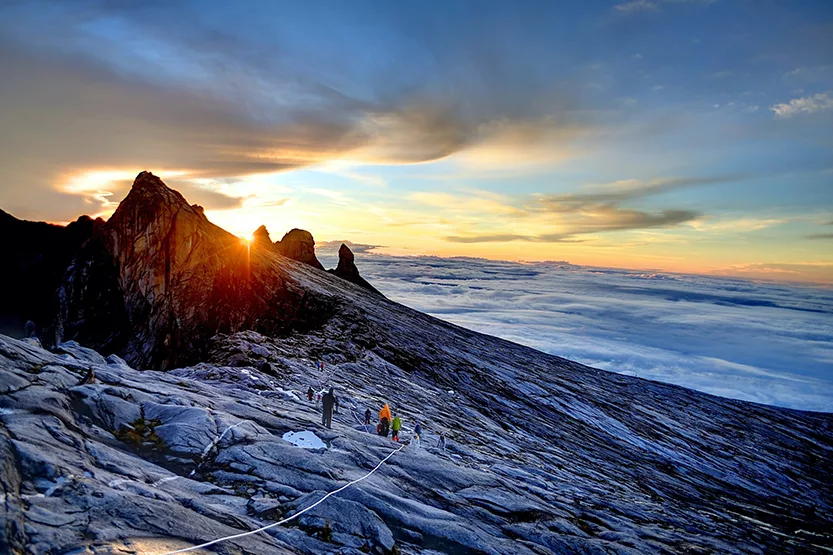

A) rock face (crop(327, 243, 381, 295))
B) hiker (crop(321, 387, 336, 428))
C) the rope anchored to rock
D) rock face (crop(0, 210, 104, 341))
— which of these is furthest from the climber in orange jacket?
rock face (crop(327, 243, 381, 295))

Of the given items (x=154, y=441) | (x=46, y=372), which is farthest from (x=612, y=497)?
(x=46, y=372)

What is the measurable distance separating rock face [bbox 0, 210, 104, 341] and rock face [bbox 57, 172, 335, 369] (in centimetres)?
3239

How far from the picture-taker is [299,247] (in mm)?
130125

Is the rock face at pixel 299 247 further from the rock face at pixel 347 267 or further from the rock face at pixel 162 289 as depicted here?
the rock face at pixel 162 289

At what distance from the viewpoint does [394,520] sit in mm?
19453

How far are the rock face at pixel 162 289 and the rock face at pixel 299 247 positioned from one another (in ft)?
193

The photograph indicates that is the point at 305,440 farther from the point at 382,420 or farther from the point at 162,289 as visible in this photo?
the point at 162,289

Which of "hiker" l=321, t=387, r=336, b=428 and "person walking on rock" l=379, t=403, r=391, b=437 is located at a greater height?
"hiker" l=321, t=387, r=336, b=428

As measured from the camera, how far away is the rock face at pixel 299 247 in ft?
421

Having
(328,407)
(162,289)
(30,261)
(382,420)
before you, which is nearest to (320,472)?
(328,407)

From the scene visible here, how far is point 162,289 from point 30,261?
72.6m

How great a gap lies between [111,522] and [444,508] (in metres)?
15.4

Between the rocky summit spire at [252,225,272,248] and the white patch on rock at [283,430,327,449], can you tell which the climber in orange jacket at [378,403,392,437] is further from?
the rocky summit spire at [252,225,272,248]

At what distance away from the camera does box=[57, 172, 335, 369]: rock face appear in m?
60.6
